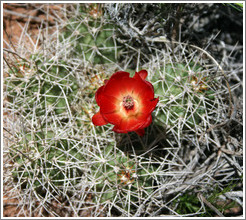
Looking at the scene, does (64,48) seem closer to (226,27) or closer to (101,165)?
→ (101,165)

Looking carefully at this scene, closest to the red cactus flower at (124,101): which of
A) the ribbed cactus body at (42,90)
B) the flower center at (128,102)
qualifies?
the flower center at (128,102)

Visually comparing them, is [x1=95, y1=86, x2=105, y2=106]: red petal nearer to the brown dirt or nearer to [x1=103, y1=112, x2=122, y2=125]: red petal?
[x1=103, y1=112, x2=122, y2=125]: red petal

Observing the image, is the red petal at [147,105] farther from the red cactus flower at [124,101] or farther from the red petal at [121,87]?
the red petal at [121,87]

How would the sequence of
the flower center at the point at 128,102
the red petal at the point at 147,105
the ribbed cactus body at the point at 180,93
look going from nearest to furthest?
the red petal at the point at 147,105 < the flower center at the point at 128,102 < the ribbed cactus body at the point at 180,93

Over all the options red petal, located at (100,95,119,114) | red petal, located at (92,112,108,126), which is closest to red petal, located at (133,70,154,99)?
red petal, located at (100,95,119,114)

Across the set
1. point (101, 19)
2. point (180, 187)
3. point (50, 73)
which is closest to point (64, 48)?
point (50, 73)

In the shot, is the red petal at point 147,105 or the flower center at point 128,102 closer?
the red petal at point 147,105

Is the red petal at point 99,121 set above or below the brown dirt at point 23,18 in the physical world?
below

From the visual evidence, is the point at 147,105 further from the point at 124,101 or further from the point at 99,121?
the point at 99,121
